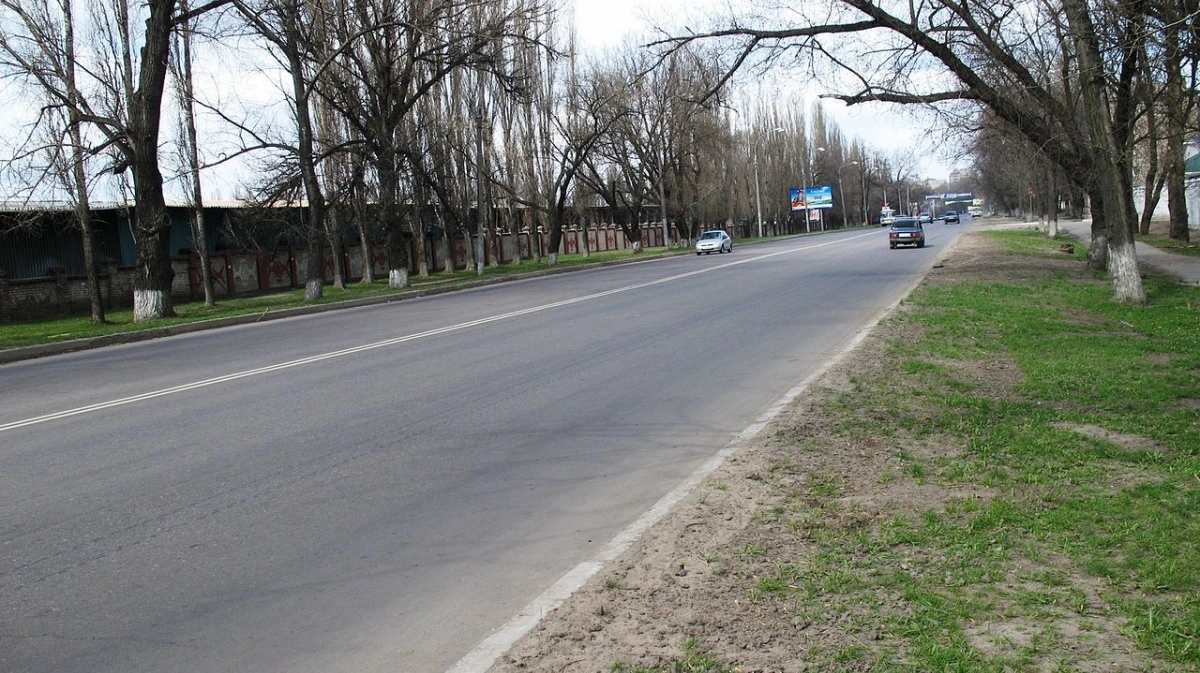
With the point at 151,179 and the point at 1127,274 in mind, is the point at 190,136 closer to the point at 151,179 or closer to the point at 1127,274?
the point at 151,179

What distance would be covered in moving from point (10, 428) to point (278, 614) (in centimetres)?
589

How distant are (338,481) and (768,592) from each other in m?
3.32

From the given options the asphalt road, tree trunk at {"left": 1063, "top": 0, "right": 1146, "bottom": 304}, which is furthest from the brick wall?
tree trunk at {"left": 1063, "top": 0, "right": 1146, "bottom": 304}

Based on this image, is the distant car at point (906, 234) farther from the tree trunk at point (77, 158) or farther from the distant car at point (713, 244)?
the tree trunk at point (77, 158)

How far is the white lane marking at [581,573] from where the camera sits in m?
3.52

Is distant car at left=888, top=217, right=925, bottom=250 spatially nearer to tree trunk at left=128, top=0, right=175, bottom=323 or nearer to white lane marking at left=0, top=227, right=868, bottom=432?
white lane marking at left=0, top=227, right=868, bottom=432

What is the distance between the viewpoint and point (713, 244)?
49812 mm

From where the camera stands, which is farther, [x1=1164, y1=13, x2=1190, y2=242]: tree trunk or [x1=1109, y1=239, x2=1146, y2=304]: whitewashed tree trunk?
[x1=1109, y1=239, x2=1146, y2=304]: whitewashed tree trunk

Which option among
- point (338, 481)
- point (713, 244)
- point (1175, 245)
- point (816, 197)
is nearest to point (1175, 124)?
point (1175, 245)

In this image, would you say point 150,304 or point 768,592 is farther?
point 150,304

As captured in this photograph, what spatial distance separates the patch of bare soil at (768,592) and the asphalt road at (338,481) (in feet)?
1.41

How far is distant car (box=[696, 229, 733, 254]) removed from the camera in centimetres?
4972

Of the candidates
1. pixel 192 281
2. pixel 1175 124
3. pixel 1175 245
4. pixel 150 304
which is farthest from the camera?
pixel 192 281

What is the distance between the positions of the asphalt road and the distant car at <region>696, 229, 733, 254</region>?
36465mm
